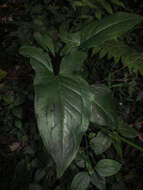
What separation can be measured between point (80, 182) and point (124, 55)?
830mm

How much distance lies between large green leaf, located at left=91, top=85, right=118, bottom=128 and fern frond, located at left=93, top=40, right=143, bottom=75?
0.40 m

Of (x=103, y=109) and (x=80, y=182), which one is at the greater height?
(x=103, y=109)

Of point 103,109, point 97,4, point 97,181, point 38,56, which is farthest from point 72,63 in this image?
point 97,4

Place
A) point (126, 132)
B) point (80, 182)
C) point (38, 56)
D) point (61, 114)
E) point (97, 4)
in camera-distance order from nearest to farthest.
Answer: point (61, 114) < point (38, 56) < point (80, 182) < point (126, 132) < point (97, 4)

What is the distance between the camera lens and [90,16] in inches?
59.6

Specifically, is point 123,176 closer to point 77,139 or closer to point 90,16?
point 77,139

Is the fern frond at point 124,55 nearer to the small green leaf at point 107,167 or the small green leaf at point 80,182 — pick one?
the small green leaf at point 107,167

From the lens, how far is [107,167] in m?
1.00

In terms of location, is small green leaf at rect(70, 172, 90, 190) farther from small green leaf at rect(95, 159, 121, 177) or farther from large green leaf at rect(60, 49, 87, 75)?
large green leaf at rect(60, 49, 87, 75)

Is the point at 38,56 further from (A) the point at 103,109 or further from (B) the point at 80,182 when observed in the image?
(B) the point at 80,182

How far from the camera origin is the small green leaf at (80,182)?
3.09ft

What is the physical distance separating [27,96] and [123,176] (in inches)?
35.7

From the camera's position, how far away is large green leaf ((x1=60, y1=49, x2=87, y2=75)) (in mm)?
750

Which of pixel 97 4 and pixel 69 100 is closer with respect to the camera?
pixel 69 100
